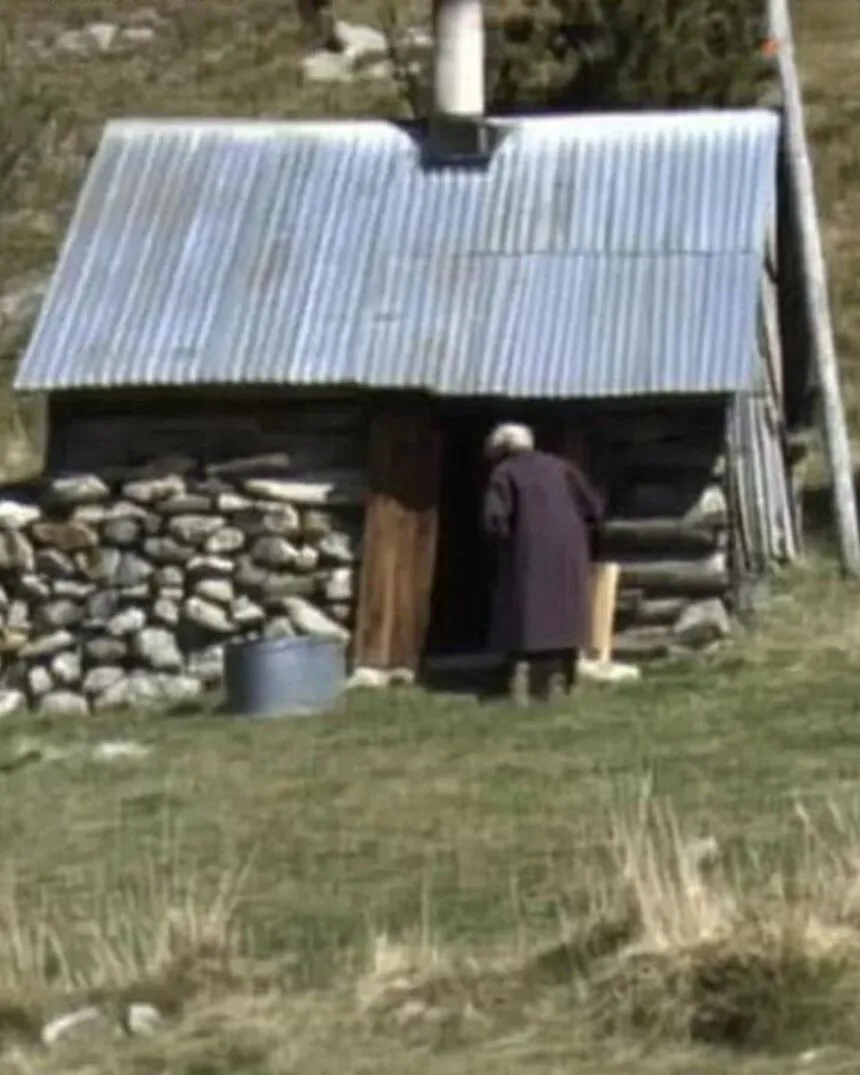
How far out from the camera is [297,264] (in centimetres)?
1878

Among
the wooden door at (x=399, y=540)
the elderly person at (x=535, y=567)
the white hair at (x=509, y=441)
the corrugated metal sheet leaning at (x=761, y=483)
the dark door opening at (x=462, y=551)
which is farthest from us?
the corrugated metal sheet leaning at (x=761, y=483)

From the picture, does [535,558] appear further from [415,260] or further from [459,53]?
[459,53]

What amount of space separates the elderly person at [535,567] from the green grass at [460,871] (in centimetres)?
36

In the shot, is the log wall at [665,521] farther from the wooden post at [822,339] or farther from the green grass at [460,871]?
the wooden post at [822,339]

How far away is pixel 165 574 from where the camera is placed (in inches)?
712

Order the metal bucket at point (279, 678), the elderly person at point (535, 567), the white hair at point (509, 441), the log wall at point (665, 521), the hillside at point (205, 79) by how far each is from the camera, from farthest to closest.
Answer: the hillside at point (205, 79)
the log wall at point (665, 521)
the white hair at point (509, 441)
the elderly person at point (535, 567)
the metal bucket at point (279, 678)

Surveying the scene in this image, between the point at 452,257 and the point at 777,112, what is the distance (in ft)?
8.55

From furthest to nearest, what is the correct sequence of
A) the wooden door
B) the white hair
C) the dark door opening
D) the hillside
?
the hillside
the dark door opening
the wooden door
the white hair

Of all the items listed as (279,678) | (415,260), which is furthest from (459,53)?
(279,678)

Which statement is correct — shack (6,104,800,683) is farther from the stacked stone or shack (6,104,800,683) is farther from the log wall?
the stacked stone

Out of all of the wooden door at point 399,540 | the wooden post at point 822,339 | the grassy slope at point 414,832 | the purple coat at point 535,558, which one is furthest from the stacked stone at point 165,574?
the wooden post at point 822,339

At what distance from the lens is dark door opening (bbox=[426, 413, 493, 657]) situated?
18.6 metres

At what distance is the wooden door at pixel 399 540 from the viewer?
17.9 meters

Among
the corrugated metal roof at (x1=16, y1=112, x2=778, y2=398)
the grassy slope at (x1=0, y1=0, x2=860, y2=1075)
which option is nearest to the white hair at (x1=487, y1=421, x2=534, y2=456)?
the corrugated metal roof at (x1=16, y1=112, x2=778, y2=398)
